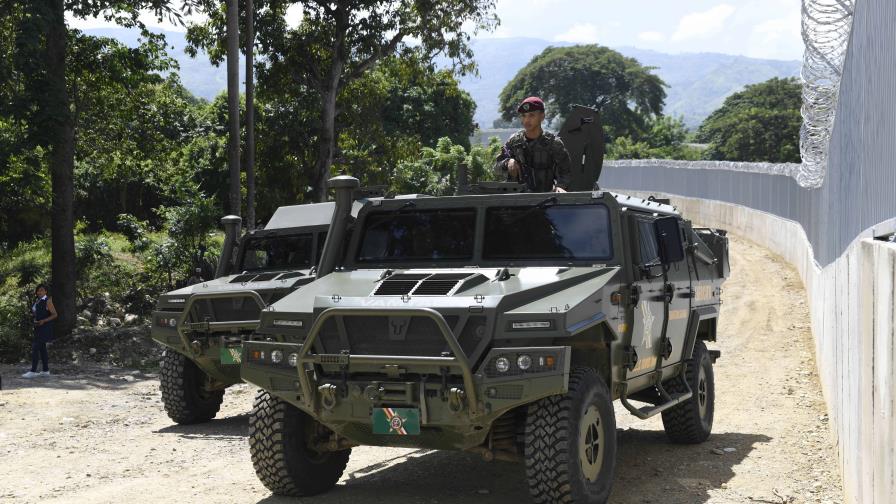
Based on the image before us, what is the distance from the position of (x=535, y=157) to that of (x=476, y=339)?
9.90 feet

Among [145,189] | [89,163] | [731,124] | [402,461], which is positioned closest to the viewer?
[402,461]

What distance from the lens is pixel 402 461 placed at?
30.8 feet

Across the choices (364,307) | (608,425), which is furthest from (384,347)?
(608,425)

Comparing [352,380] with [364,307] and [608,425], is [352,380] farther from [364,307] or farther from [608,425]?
[608,425]

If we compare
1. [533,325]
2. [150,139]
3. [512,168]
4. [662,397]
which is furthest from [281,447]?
[150,139]

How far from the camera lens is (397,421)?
271 inches

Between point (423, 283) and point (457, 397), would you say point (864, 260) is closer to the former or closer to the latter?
point (457, 397)

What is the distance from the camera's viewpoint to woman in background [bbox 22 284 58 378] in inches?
632

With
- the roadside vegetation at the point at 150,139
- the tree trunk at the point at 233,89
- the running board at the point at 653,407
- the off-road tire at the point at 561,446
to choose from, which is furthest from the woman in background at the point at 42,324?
the off-road tire at the point at 561,446

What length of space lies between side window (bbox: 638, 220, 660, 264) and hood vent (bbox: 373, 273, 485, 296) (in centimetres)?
154

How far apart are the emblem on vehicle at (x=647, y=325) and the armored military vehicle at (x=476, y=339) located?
24 millimetres

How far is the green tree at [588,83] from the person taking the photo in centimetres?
10325

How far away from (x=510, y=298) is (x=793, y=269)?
19.4 m

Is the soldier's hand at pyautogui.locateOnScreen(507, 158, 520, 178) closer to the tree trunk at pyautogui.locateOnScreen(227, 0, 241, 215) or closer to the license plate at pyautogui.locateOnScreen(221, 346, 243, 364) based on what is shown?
the license plate at pyautogui.locateOnScreen(221, 346, 243, 364)
